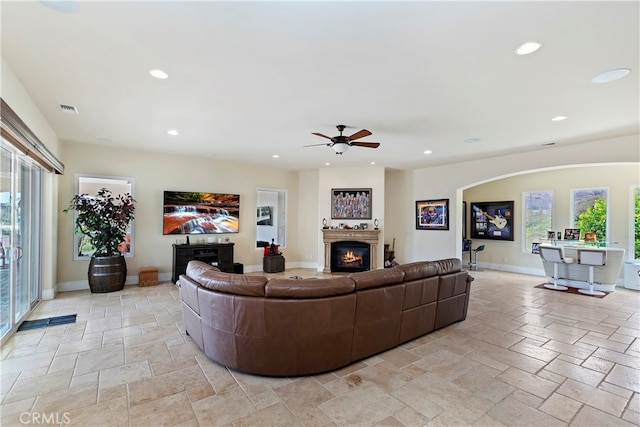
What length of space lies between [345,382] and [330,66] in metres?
2.88

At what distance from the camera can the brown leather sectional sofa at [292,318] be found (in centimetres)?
270

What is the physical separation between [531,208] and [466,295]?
5446mm

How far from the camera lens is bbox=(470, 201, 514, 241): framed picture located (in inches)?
338

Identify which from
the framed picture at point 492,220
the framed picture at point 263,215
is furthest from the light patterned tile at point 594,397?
the framed picture at point 263,215

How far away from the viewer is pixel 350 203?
8.18 m

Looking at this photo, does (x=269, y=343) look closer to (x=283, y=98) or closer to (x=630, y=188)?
(x=283, y=98)

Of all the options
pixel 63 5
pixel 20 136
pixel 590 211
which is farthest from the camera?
pixel 590 211

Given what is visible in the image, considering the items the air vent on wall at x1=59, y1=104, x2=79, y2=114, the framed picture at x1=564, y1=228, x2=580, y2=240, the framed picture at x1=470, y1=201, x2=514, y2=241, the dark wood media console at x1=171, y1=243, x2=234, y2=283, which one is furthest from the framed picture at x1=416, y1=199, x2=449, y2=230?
the air vent on wall at x1=59, y1=104, x2=79, y2=114

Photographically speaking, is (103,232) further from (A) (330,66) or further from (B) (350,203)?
(B) (350,203)

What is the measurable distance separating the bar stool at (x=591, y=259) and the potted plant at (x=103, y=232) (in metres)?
9.29

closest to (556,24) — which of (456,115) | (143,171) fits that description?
(456,115)

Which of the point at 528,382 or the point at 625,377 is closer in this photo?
the point at 528,382

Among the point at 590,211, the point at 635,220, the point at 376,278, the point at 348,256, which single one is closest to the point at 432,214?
the point at 348,256

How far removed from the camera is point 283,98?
354 cm
